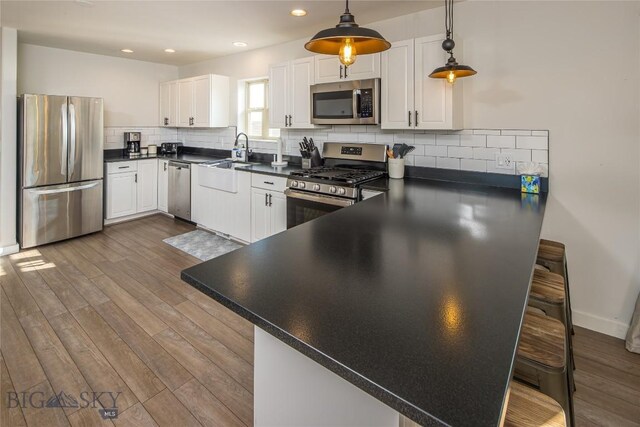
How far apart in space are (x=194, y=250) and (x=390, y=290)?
11.6 feet

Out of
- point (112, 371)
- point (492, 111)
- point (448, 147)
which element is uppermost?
point (492, 111)

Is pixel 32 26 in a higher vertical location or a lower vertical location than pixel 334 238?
higher

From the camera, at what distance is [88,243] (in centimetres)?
429

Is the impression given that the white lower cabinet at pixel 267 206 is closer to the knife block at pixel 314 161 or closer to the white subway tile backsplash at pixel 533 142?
the knife block at pixel 314 161

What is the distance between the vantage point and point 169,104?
18.5 ft

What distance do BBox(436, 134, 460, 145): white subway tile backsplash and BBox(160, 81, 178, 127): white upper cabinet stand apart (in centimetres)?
422

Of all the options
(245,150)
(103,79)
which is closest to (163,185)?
(245,150)

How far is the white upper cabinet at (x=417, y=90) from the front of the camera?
2.73 m

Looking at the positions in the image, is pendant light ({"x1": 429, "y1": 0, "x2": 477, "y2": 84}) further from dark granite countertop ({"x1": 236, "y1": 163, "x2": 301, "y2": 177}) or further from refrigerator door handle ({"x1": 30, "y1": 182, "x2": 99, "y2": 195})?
refrigerator door handle ({"x1": 30, "y1": 182, "x2": 99, "y2": 195})

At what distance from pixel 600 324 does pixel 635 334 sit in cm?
25

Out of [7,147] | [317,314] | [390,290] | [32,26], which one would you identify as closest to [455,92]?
[390,290]

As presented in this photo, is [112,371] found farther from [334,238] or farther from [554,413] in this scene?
[554,413]

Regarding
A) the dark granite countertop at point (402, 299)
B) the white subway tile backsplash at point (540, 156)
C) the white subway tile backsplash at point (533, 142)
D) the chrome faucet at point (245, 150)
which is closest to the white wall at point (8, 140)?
the chrome faucet at point (245, 150)

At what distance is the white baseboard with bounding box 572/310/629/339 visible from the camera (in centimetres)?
244
